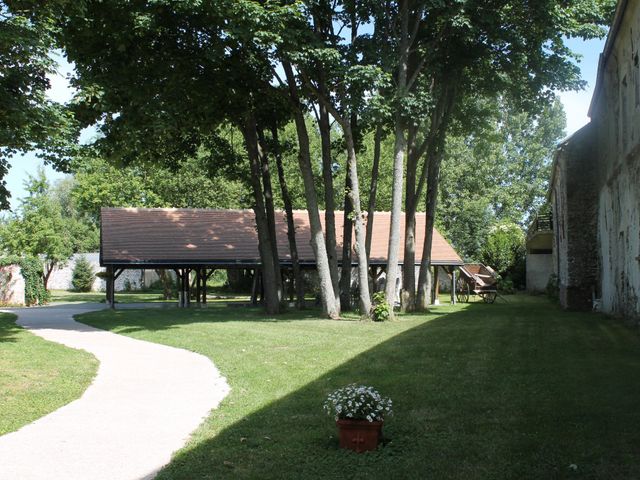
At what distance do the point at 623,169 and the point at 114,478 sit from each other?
14.4 meters

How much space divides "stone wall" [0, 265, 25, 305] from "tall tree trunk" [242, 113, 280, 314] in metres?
15.5

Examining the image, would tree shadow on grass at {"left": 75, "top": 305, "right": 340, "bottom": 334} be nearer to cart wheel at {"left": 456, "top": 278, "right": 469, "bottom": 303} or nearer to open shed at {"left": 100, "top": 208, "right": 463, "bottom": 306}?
open shed at {"left": 100, "top": 208, "right": 463, "bottom": 306}

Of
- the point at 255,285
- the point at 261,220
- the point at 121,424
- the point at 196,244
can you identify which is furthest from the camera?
the point at 255,285

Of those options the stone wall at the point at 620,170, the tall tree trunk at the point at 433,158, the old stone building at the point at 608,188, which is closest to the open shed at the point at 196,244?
the tall tree trunk at the point at 433,158

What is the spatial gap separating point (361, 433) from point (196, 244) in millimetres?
25995

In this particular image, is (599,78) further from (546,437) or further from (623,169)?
(546,437)

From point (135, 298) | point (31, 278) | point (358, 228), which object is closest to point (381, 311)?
point (358, 228)

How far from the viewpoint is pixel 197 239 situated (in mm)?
31031

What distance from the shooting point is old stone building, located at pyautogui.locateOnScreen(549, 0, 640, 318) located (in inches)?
580

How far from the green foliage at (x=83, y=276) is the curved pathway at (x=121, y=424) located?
139 feet

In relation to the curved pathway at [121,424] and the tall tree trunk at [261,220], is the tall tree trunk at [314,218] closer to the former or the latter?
the tall tree trunk at [261,220]

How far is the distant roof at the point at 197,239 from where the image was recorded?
29.0 meters

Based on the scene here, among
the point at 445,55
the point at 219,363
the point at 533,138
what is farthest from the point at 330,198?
the point at 533,138

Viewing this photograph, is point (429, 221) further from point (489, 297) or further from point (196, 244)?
point (196, 244)
